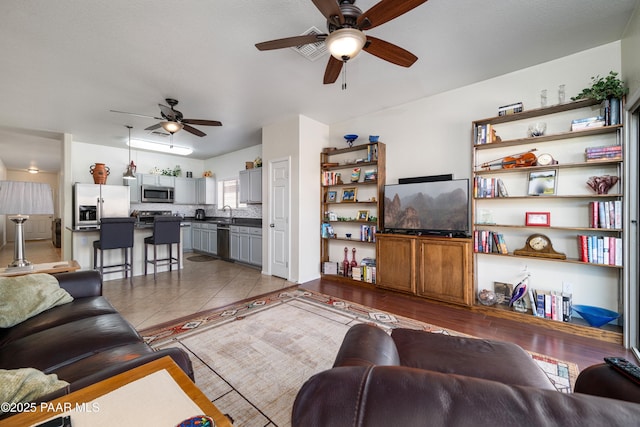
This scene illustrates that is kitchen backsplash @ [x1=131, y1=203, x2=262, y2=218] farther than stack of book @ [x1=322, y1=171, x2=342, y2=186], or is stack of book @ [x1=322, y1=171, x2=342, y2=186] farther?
kitchen backsplash @ [x1=131, y1=203, x2=262, y2=218]

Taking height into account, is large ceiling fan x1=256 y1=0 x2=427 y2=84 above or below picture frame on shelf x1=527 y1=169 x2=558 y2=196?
above

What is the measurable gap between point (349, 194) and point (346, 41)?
282 cm

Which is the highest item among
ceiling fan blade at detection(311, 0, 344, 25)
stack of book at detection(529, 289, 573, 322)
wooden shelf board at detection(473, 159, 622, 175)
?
ceiling fan blade at detection(311, 0, 344, 25)

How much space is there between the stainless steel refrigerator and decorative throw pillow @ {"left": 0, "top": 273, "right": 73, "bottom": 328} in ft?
13.4

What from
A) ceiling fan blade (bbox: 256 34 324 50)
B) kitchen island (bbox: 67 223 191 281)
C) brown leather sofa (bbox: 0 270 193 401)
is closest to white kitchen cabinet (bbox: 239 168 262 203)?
kitchen island (bbox: 67 223 191 281)

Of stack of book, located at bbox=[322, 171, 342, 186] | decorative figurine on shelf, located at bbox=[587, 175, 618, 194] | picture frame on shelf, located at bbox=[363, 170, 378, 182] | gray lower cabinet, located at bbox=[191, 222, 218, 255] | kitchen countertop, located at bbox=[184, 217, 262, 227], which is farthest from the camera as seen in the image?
gray lower cabinet, located at bbox=[191, 222, 218, 255]

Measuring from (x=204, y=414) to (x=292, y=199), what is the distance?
3821 mm

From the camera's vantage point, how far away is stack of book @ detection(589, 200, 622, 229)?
92.4 inches

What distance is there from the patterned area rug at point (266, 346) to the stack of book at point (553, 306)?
0.79 meters

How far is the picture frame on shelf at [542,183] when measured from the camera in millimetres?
2699

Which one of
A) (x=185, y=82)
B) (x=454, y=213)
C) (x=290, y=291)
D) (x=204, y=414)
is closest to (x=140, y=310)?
(x=290, y=291)

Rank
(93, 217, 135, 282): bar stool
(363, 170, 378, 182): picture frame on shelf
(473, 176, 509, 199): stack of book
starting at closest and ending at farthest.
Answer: (473, 176, 509, 199): stack of book
(93, 217, 135, 282): bar stool
(363, 170, 378, 182): picture frame on shelf

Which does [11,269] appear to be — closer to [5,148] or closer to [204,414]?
[204,414]

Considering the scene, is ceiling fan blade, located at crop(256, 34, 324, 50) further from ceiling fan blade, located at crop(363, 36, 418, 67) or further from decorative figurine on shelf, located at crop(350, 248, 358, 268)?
decorative figurine on shelf, located at crop(350, 248, 358, 268)
